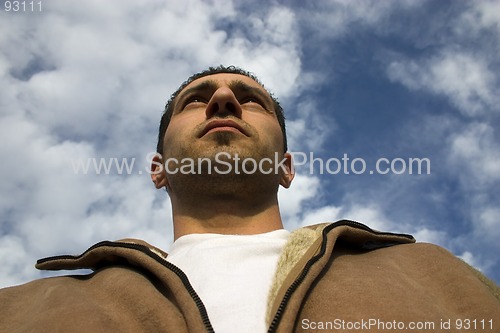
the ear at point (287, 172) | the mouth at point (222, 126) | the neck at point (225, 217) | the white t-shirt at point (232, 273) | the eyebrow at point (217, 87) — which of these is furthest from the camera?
the ear at point (287, 172)

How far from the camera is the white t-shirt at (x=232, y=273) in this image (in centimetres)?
213

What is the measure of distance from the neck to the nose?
68 centimetres

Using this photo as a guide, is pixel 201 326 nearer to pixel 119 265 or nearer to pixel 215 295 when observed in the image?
pixel 215 295

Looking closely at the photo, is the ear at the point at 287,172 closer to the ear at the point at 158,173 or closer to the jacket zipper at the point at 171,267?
the ear at the point at 158,173

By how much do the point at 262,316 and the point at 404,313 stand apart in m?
0.62

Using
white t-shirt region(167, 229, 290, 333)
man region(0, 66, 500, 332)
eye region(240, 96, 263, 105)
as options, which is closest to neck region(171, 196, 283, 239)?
man region(0, 66, 500, 332)

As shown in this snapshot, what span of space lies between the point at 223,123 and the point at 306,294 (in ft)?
5.66

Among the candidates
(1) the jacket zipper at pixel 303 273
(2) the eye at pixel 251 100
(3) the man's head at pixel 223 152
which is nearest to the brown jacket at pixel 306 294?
(1) the jacket zipper at pixel 303 273

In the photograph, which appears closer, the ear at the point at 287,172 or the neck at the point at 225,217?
the neck at the point at 225,217

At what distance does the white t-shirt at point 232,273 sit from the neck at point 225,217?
0.88 ft

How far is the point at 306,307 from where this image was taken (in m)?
2.07

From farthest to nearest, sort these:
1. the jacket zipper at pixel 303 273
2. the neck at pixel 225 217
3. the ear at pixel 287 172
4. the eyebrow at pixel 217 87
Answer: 1. the ear at pixel 287 172
2. the eyebrow at pixel 217 87
3. the neck at pixel 225 217
4. the jacket zipper at pixel 303 273


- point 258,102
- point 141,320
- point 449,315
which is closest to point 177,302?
point 141,320

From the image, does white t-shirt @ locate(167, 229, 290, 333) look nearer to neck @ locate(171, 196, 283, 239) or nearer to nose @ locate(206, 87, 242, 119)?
neck @ locate(171, 196, 283, 239)
